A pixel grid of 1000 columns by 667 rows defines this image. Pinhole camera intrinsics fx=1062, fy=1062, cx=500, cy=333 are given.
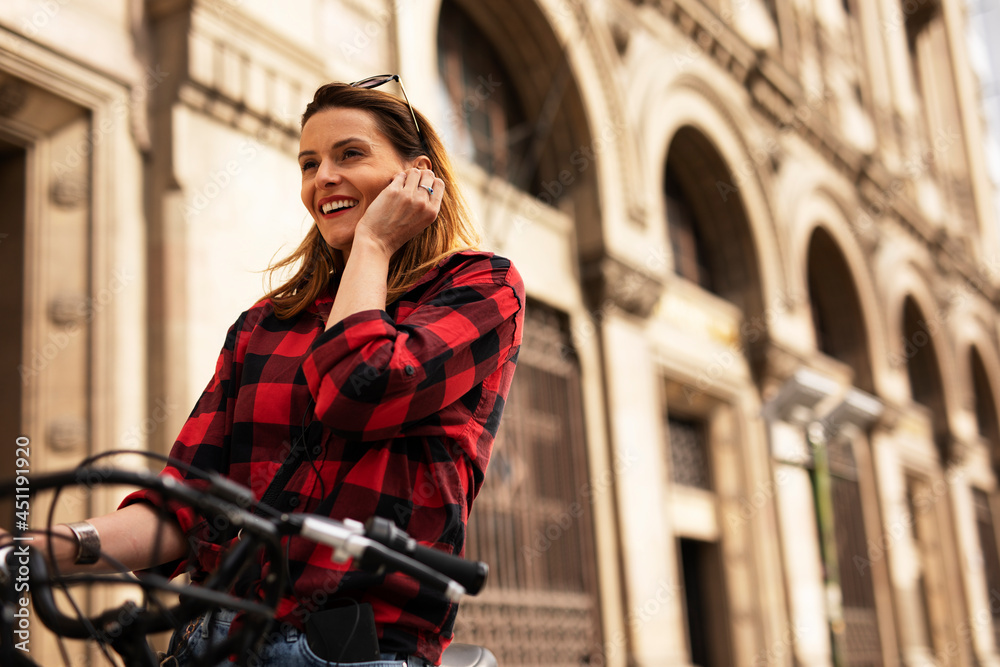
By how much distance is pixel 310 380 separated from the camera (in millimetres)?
1722

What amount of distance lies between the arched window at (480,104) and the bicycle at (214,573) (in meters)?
8.43

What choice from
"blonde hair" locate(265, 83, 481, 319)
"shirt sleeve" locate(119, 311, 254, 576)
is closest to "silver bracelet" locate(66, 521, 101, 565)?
"shirt sleeve" locate(119, 311, 254, 576)

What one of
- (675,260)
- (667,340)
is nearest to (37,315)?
(667,340)

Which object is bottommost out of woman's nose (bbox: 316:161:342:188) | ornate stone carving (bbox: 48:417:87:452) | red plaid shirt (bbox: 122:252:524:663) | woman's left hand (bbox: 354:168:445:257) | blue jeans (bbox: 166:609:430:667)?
blue jeans (bbox: 166:609:430:667)

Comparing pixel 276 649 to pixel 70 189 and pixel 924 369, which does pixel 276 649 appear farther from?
pixel 924 369

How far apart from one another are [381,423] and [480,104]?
9320 millimetres

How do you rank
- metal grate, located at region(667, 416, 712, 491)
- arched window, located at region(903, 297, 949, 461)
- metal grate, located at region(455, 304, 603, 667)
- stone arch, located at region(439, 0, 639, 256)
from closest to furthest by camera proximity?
1. metal grate, located at region(455, 304, 603, 667)
2. stone arch, located at region(439, 0, 639, 256)
3. metal grate, located at region(667, 416, 712, 491)
4. arched window, located at region(903, 297, 949, 461)

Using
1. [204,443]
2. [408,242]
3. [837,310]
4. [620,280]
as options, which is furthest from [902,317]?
[204,443]

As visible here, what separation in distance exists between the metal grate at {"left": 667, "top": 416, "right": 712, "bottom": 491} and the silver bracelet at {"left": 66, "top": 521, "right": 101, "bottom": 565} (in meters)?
11.1

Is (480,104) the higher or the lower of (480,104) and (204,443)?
the higher

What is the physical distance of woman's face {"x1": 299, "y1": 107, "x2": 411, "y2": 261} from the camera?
2023mm

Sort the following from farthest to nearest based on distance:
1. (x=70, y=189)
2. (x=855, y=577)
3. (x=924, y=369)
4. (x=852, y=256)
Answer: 1. (x=924, y=369)
2. (x=852, y=256)
3. (x=855, y=577)
4. (x=70, y=189)

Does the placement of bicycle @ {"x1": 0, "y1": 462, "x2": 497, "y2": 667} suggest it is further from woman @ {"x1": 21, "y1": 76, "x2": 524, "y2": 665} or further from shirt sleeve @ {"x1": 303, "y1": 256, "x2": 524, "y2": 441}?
shirt sleeve @ {"x1": 303, "y1": 256, "x2": 524, "y2": 441}

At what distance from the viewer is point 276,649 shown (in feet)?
5.35
